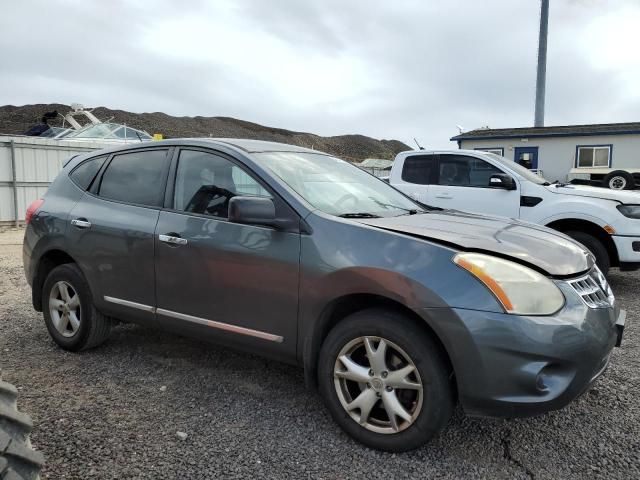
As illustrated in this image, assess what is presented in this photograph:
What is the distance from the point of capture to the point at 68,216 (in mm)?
4105

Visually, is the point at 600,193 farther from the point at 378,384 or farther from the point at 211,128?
the point at 211,128

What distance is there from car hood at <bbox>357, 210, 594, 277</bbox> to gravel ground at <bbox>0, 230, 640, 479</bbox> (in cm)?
96

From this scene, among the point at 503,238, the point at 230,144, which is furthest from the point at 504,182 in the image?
the point at 230,144

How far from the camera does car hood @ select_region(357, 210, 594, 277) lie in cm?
A: 268

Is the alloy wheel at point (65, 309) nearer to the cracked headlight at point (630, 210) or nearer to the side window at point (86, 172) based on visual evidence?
the side window at point (86, 172)

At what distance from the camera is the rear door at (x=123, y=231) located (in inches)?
143

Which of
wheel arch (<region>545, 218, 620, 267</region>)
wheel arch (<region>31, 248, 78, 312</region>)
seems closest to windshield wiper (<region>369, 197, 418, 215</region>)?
wheel arch (<region>31, 248, 78, 312</region>)

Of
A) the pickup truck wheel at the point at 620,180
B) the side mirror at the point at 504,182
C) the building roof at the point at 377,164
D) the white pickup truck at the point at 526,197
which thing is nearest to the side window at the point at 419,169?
the white pickup truck at the point at 526,197

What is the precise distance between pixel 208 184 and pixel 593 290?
2386 millimetres

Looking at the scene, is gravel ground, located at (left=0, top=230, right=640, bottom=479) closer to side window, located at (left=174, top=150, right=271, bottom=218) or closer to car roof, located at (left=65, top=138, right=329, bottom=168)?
side window, located at (left=174, top=150, right=271, bottom=218)

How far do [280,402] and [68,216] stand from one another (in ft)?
7.25

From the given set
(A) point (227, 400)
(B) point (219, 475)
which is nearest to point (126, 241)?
(A) point (227, 400)

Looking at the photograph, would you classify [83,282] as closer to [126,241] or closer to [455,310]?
[126,241]

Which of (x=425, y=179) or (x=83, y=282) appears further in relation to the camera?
(x=425, y=179)
